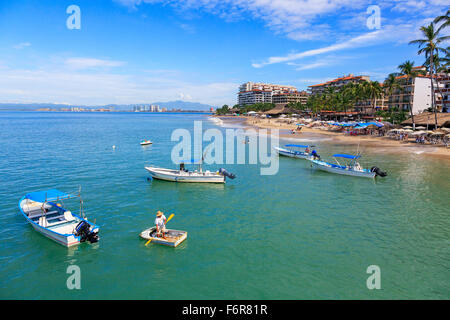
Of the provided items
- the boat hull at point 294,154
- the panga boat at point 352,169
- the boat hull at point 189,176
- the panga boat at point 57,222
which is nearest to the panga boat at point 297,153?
the boat hull at point 294,154

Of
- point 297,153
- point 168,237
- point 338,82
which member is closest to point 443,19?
point 297,153

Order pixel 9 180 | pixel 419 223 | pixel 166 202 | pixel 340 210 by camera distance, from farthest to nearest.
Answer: pixel 9 180 < pixel 166 202 < pixel 340 210 < pixel 419 223

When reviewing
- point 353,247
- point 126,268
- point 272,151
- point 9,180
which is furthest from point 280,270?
point 272,151

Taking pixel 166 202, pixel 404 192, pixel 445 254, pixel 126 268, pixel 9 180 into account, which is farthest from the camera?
pixel 9 180

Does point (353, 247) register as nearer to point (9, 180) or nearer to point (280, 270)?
point (280, 270)

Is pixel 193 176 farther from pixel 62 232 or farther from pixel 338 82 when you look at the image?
pixel 338 82

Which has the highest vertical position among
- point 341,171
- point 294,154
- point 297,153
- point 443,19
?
point 443,19
